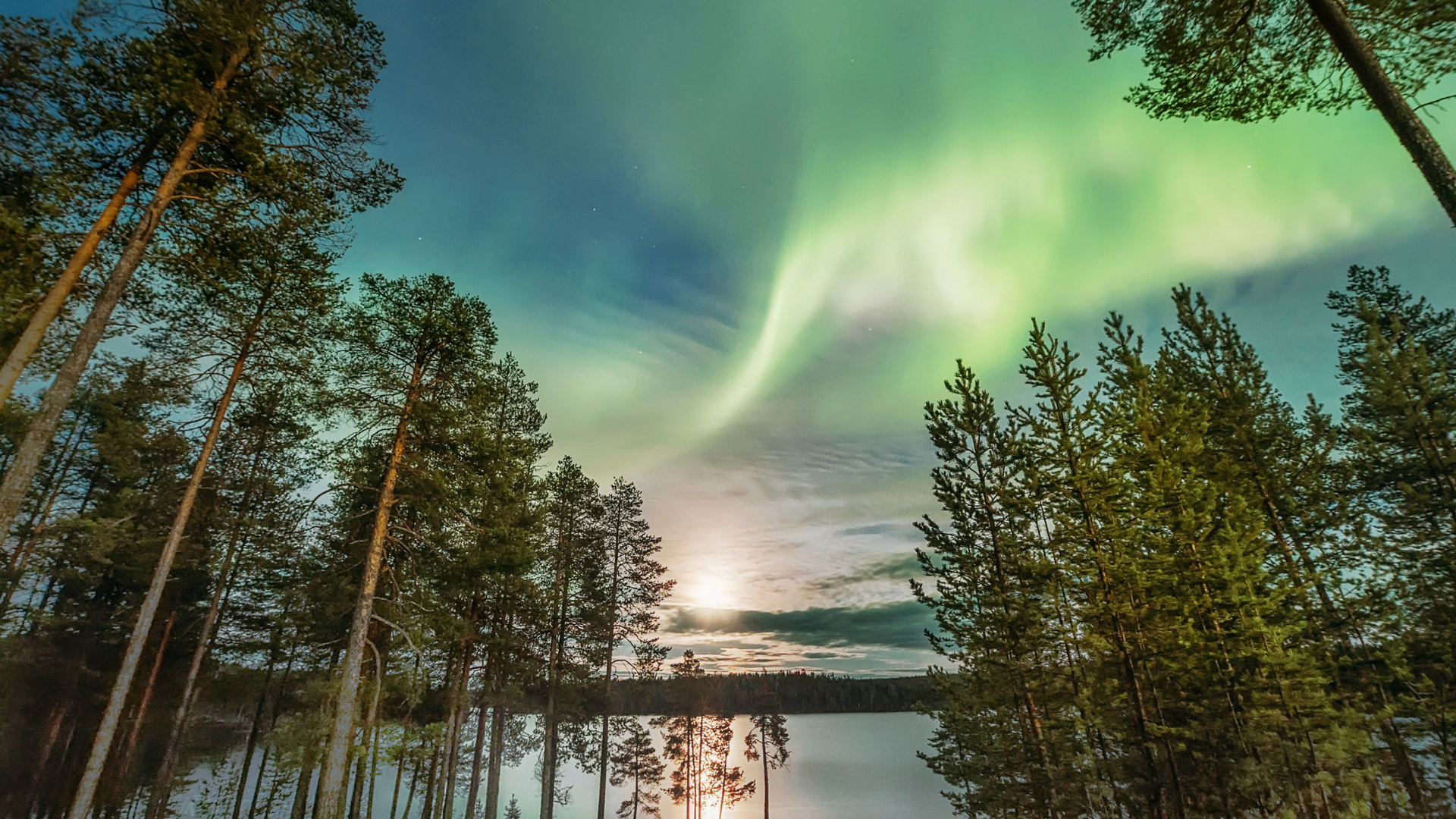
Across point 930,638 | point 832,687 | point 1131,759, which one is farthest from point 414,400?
point 832,687

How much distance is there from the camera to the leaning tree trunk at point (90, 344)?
20.9 feet

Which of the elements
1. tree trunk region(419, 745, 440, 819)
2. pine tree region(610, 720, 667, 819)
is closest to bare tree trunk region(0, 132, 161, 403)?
tree trunk region(419, 745, 440, 819)

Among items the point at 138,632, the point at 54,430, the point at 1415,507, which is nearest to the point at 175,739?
the point at 138,632

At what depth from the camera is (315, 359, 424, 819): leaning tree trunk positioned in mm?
9164

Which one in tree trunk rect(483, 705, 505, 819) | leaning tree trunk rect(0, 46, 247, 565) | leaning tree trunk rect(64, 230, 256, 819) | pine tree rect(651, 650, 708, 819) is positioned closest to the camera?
leaning tree trunk rect(0, 46, 247, 565)

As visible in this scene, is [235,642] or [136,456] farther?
[235,642]

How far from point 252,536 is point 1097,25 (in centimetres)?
2595

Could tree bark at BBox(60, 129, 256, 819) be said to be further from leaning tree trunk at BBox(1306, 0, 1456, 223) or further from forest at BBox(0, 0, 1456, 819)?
leaning tree trunk at BBox(1306, 0, 1456, 223)

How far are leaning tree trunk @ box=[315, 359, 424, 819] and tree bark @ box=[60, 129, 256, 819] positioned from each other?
327 centimetres

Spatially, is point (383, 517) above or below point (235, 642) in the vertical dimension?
above

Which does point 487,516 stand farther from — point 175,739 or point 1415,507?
point 1415,507

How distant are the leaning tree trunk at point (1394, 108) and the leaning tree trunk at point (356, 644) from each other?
1584 cm

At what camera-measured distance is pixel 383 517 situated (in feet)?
35.3

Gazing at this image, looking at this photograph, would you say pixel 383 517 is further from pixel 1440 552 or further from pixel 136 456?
pixel 1440 552
